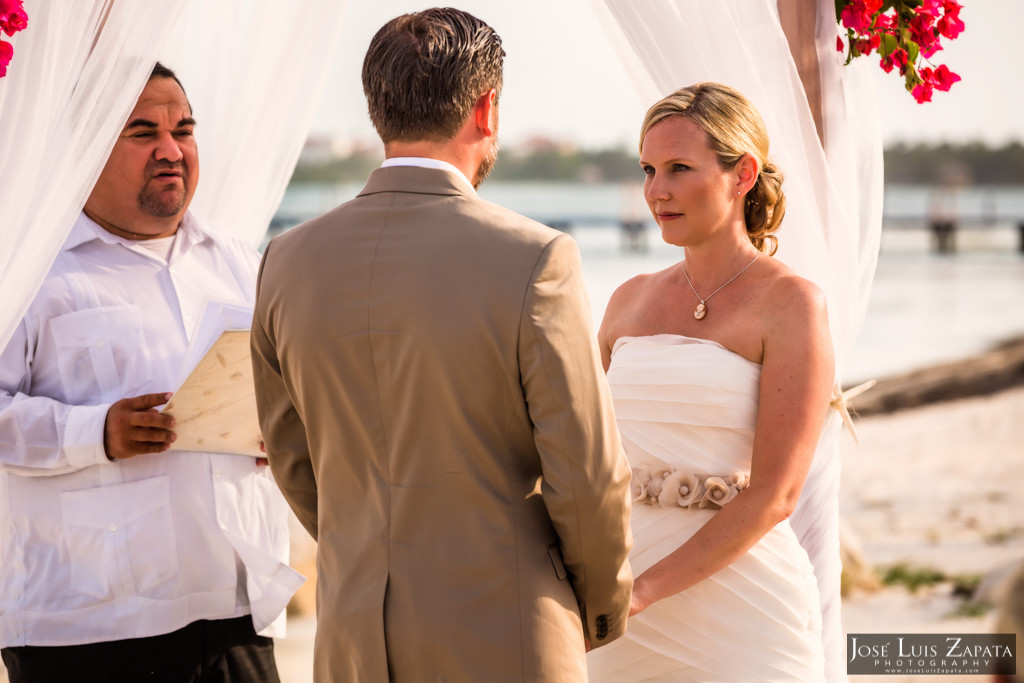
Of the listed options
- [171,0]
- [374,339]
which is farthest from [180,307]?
[374,339]

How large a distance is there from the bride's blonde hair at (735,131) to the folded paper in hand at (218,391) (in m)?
1.03

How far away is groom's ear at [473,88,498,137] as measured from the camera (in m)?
1.69

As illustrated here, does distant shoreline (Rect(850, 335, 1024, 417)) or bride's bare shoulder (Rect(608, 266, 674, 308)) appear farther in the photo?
distant shoreline (Rect(850, 335, 1024, 417))

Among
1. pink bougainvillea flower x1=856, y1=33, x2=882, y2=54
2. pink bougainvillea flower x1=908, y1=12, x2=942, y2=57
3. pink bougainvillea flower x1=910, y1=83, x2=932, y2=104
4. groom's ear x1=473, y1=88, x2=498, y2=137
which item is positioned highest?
pink bougainvillea flower x1=908, y1=12, x2=942, y2=57

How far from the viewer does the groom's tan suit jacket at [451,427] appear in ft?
5.20

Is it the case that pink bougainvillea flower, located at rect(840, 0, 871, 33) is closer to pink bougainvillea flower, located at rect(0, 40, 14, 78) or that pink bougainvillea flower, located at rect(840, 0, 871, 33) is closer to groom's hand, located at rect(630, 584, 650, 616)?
groom's hand, located at rect(630, 584, 650, 616)

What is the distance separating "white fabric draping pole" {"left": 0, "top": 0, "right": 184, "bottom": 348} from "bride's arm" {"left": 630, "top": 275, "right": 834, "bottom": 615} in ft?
4.77

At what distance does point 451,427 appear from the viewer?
1.61 metres

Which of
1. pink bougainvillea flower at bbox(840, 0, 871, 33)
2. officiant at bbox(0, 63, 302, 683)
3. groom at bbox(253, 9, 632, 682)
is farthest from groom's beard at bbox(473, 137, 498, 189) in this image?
pink bougainvillea flower at bbox(840, 0, 871, 33)

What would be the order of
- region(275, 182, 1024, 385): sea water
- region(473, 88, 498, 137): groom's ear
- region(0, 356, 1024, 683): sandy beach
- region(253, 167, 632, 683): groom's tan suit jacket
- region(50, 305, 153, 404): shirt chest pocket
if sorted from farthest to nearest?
region(275, 182, 1024, 385): sea water < region(0, 356, 1024, 683): sandy beach < region(50, 305, 153, 404): shirt chest pocket < region(473, 88, 498, 137): groom's ear < region(253, 167, 632, 683): groom's tan suit jacket

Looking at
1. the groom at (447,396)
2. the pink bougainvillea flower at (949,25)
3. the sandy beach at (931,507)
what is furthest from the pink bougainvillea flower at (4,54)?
the sandy beach at (931,507)

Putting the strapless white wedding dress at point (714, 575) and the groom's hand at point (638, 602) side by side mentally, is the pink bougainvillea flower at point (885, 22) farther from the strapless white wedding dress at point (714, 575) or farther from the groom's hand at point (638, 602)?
the groom's hand at point (638, 602)

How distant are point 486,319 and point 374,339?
190mm

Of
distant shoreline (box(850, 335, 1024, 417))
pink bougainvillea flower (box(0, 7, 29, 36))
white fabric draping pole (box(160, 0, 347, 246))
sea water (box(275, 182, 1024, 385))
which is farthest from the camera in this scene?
sea water (box(275, 182, 1024, 385))
